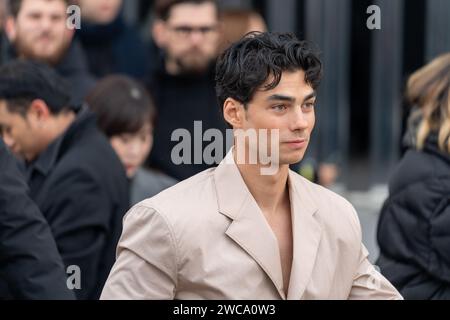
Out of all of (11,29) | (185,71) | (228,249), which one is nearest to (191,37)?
(185,71)

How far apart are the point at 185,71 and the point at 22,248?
300 centimetres

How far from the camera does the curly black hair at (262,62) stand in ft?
11.7

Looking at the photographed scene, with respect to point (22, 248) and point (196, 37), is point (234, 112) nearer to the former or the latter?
point (22, 248)

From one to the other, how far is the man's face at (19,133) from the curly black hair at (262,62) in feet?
6.08

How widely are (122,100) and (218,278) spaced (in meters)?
2.61

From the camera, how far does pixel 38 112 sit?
5.36 metres

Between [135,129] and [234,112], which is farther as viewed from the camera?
[135,129]

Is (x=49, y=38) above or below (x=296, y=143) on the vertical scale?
below

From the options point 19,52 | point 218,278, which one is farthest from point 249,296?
point 19,52

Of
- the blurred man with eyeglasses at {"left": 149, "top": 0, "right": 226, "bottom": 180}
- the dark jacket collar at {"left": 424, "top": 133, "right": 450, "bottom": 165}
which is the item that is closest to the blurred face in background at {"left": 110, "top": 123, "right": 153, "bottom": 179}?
the blurred man with eyeglasses at {"left": 149, "top": 0, "right": 226, "bottom": 180}

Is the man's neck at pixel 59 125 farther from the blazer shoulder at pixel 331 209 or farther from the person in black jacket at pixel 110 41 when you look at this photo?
the person in black jacket at pixel 110 41

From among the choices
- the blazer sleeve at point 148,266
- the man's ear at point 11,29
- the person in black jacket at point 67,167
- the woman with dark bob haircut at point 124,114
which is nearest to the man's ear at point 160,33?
the man's ear at point 11,29

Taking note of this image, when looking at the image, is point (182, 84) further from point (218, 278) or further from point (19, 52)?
point (218, 278)
